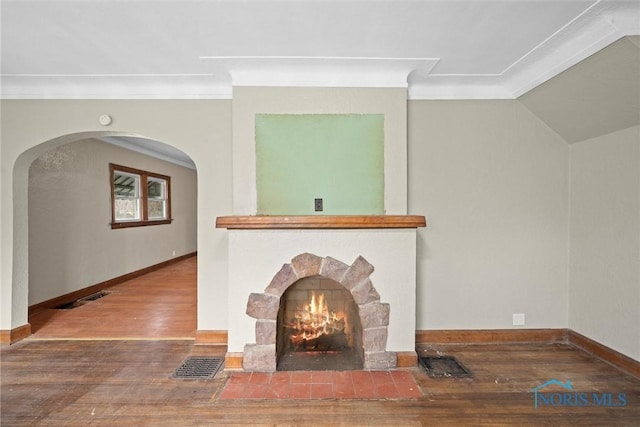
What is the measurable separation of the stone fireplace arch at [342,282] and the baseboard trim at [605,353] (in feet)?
5.79

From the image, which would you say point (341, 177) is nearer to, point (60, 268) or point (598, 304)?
point (598, 304)

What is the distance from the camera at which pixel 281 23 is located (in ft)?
6.68

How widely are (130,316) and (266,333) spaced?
218cm

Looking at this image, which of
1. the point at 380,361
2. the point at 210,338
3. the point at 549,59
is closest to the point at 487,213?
the point at 549,59

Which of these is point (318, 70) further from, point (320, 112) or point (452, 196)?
point (452, 196)

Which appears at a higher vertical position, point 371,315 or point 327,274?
point 327,274

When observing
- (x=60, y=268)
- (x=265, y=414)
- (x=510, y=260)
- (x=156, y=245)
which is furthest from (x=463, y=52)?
(x=156, y=245)

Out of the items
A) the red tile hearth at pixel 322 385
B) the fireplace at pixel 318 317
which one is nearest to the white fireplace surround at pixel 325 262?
the red tile hearth at pixel 322 385

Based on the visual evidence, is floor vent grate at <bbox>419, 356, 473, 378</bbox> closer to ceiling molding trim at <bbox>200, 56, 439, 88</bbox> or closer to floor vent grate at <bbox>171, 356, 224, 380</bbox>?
floor vent grate at <bbox>171, 356, 224, 380</bbox>

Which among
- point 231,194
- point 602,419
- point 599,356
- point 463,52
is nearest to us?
point 602,419

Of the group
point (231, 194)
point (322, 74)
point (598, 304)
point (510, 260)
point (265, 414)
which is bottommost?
point (265, 414)

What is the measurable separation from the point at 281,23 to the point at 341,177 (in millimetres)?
1240

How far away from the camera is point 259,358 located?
2.51 m

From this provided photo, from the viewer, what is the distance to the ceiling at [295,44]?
190 cm
